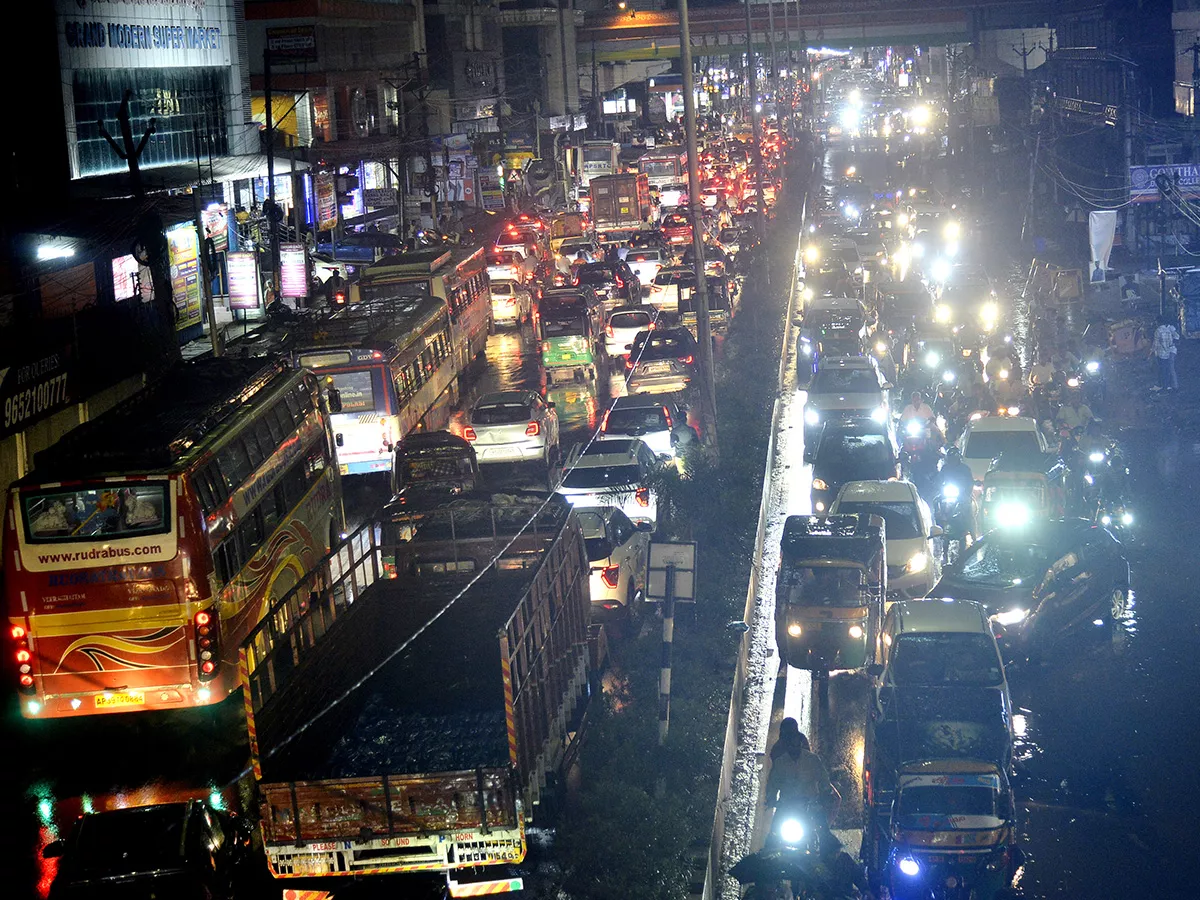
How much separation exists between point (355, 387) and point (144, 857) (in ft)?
51.1

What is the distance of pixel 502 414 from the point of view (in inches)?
1049

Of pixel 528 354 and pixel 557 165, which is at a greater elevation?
pixel 557 165

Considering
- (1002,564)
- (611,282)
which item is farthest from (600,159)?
(1002,564)

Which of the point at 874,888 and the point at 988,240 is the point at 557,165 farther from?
the point at 874,888

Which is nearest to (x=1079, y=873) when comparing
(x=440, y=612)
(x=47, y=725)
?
(x=440, y=612)

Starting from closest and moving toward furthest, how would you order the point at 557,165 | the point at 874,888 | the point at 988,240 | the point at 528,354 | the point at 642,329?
the point at 874,888 → the point at 642,329 → the point at 528,354 → the point at 988,240 → the point at 557,165

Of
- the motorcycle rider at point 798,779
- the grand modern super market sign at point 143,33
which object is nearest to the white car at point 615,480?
the motorcycle rider at point 798,779

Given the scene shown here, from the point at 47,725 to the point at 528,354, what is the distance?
25.2 metres

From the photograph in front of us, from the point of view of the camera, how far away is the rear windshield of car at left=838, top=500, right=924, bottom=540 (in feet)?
Answer: 64.6

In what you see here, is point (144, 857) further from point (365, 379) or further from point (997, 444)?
point (365, 379)

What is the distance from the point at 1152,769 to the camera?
1423 cm

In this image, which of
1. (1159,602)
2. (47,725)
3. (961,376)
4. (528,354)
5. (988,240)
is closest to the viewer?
(47,725)

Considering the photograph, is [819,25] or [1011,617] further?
[819,25]

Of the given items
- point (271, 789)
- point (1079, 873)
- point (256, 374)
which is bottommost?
point (1079, 873)
